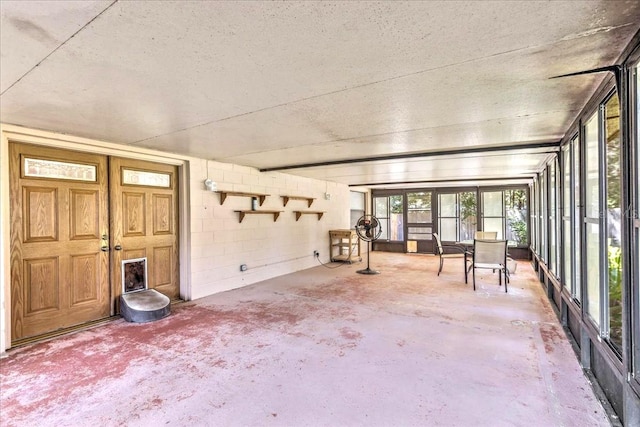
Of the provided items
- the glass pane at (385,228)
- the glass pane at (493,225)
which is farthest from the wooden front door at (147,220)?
the glass pane at (493,225)

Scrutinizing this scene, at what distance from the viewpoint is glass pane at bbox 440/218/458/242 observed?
9.16m

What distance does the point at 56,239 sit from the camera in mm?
3297

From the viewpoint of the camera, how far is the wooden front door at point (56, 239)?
9.96 feet

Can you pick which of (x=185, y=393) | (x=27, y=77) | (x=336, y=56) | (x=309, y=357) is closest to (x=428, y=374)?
(x=309, y=357)

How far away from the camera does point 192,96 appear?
219 cm

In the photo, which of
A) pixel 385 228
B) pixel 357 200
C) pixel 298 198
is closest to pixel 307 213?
pixel 298 198

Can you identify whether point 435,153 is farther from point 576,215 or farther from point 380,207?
point 380,207

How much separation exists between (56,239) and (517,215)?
958cm

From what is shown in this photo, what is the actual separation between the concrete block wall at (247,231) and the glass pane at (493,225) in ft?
15.0

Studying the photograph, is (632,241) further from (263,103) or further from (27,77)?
(27,77)

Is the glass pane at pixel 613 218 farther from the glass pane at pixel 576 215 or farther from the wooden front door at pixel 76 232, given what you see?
the wooden front door at pixel 76 232

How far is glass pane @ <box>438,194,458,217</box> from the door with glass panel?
31 centimetres

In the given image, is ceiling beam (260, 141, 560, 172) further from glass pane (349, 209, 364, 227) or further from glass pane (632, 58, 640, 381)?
glass pane (349, 209, 364, 227)

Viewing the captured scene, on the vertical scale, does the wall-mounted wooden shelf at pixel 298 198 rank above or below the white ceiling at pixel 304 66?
below
